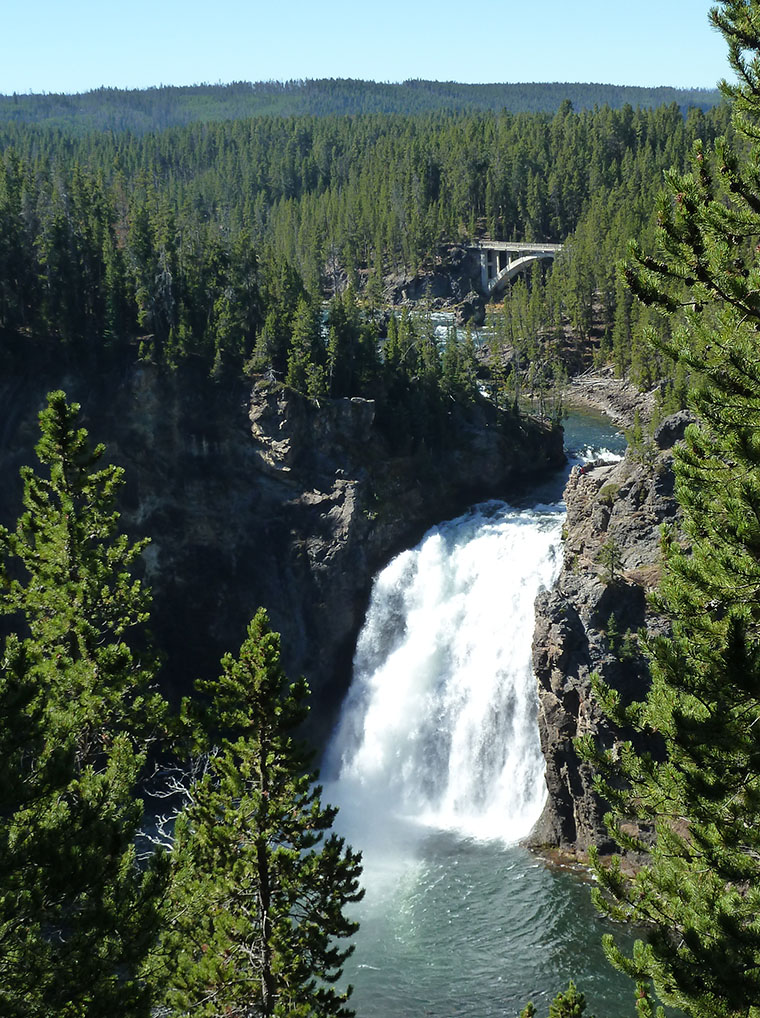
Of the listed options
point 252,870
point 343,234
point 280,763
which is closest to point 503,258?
point 343,234

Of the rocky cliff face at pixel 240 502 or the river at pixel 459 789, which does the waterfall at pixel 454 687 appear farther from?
the rocky cliff face at pixel 240 502

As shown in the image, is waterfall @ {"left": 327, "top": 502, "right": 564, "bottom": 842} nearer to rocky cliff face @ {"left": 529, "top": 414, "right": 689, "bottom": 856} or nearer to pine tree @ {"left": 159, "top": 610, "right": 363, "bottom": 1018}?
rocky cliff face @ {"left": 529, "top": 414, "right": 689, "bottom": 856}

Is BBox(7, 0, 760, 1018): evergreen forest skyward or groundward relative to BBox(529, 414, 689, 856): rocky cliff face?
skyward

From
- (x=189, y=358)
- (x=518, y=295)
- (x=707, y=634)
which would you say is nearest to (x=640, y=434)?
(x=189, y=358)

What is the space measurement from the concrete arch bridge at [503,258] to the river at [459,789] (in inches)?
2757

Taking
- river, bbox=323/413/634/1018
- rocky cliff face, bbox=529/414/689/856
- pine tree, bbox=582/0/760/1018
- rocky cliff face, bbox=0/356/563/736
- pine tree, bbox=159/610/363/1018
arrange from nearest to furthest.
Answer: pine tree, bbox=582/0/760/1018 → pine tree, bbox=159/610/363/1018 → river, bbox=323/413/634/1018 → rocky cliff face, bbox=529/414/689/856 → rocky cliff face, bbox=0/356/563/736

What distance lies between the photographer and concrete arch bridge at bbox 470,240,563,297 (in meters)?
133

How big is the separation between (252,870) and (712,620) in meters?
12.7

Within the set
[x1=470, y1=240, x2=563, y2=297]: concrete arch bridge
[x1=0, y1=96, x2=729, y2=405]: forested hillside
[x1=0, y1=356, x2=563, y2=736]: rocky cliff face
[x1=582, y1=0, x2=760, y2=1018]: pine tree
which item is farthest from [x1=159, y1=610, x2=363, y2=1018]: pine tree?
[x1=470, y1=240, x2=563, y2=297]: concrete arch bridge

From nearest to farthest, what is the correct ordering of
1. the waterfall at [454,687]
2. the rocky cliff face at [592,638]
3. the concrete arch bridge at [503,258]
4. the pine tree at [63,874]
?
the pine tree at [63,874] → the rocky cliff face at [592,638] → the waterfall at [454,687] → the concrete arch bridge at [503,258]

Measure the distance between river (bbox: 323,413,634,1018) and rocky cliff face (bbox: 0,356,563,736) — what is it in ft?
8.71

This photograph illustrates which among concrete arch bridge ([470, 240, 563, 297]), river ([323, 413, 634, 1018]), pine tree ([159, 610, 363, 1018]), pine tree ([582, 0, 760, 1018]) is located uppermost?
concrete arch bridge ([470, 240, 563, 297])

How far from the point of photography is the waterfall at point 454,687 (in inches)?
2117

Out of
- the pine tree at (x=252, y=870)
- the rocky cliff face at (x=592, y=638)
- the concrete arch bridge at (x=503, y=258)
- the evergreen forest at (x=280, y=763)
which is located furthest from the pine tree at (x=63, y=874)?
the concrete arch bridge at (x=503, y=258)
